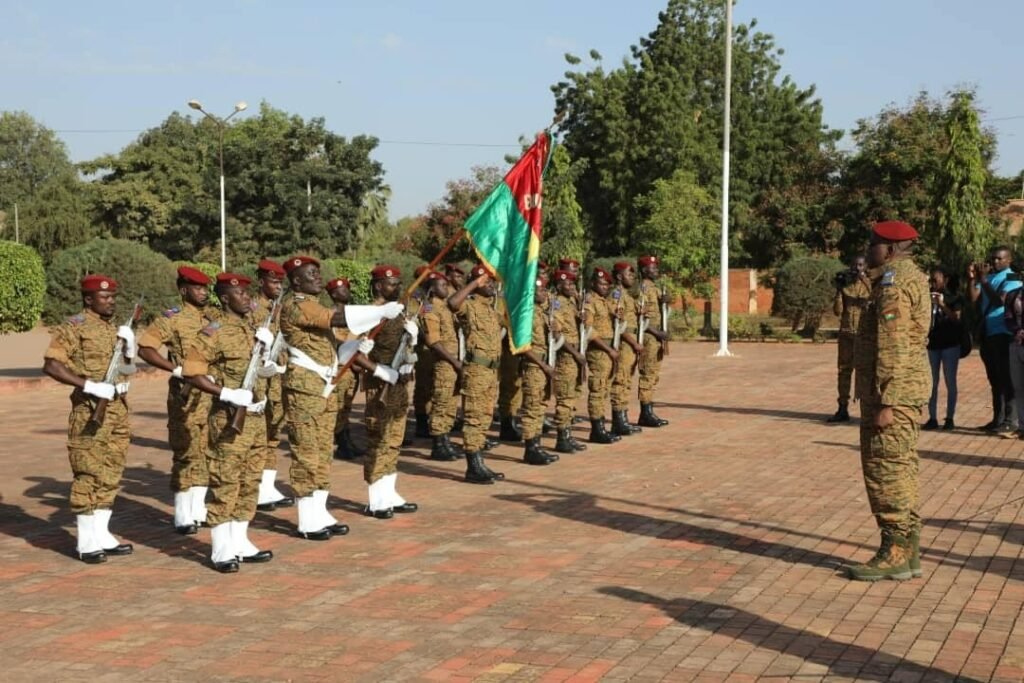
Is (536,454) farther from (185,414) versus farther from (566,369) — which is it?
(185,414)

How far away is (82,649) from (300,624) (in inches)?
42.4

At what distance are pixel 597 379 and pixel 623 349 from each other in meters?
0.80

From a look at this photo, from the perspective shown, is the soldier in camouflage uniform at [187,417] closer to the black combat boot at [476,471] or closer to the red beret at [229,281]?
the red beret at [229,281]

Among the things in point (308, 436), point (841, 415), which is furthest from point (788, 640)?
point (841, 415)

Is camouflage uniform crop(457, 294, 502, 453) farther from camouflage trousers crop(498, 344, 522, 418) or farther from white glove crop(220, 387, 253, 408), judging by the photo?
white glove crop(220, 387, 253, 408)

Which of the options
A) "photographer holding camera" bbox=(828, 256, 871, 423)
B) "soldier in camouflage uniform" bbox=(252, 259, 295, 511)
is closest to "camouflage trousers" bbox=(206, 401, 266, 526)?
"soldier in camouflage uniform" bbox=(252, 259, 295, 511)

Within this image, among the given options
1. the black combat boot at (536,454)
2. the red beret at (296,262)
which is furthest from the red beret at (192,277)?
the black combat boot at (536,454)

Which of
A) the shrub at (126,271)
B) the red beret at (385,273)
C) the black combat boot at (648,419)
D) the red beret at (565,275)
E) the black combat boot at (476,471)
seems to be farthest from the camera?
the shrub at (126,271)

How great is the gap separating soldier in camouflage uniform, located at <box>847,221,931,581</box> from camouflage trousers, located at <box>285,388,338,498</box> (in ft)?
11.9

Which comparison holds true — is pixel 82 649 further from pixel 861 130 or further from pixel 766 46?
pixel 766 46

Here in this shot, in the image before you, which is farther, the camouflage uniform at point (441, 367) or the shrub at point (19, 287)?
the shrub at point (19, 287)

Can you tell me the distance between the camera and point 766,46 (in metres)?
55.2

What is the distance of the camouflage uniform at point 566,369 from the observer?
12047mm

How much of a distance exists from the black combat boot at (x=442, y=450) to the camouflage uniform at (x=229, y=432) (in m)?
3.95
